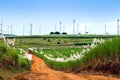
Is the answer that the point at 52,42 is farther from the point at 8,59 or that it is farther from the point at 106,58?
the point at 106,58

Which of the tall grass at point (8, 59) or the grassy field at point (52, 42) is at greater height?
the tall grass at point (8, 59)

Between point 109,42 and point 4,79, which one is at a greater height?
point 109,42

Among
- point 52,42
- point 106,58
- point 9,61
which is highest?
point 106,58

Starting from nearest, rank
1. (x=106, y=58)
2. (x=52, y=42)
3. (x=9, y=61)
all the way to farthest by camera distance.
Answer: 1. (x=106, y=58)
2. (x=9, y=61)
3. (x=52, y=42)

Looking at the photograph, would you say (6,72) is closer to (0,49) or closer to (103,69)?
(0,49)

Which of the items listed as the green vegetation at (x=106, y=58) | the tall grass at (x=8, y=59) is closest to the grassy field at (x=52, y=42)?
the tall grass at (x=8, y=59)

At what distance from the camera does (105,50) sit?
16.8m

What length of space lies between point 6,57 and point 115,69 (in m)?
6.01

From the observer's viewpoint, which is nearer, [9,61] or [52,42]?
[9,61]

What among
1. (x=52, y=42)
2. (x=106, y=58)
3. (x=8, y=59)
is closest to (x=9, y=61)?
(x=8, y=59)

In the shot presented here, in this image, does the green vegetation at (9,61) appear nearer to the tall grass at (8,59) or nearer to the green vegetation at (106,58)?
the tall grass at (8,59)

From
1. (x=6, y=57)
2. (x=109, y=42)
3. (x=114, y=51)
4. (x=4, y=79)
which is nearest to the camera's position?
(x=4, y=79)

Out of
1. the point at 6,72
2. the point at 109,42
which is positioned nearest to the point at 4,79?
the point at 6,72

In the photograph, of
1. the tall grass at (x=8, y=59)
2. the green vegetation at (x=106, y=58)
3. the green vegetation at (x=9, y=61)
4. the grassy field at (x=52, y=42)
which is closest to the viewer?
the green vegetation at (x=106, y=58)
